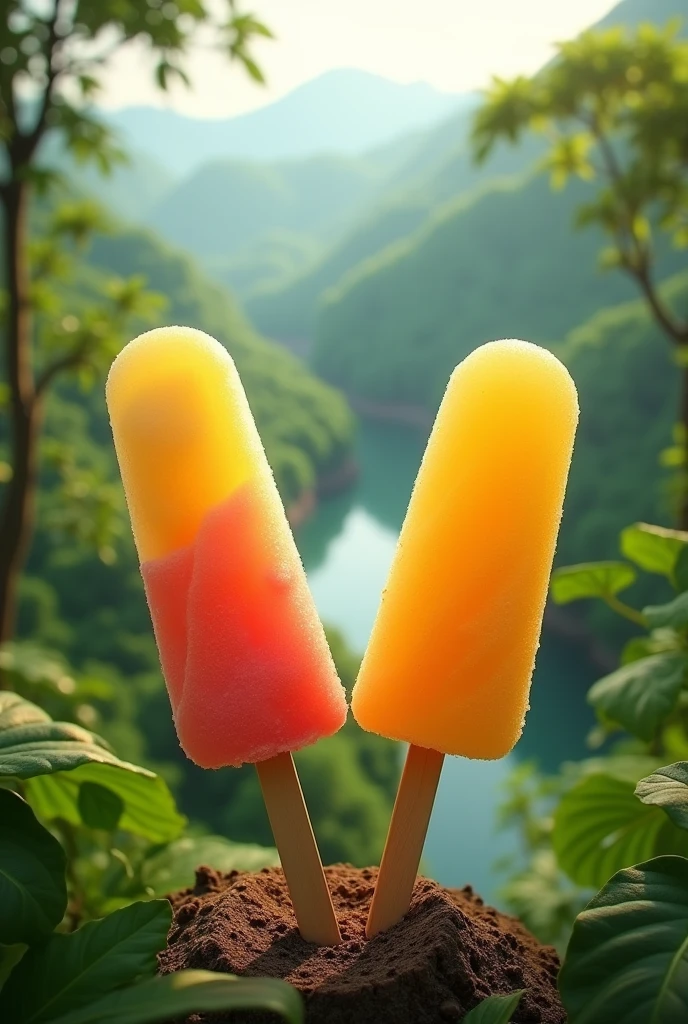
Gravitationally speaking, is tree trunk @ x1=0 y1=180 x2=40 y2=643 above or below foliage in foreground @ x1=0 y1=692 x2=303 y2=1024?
below

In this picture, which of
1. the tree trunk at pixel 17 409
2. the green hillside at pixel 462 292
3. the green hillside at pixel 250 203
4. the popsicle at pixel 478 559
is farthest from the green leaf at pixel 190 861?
the green hillside at pixel 250 203

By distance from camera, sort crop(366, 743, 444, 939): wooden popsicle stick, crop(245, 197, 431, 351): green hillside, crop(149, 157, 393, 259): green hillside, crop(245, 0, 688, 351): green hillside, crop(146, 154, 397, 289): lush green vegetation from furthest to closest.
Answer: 1. crop(149, 157, 393, 259): green hillside
2. crop(146, 154, 397, 289): lush green vegetation
3. crop(245, 197, 431, 351): green hillside
4. crop(245, 0, 688, 351): green hillside
5. crop(366, 743, 444, 939): wooden popsicle stick

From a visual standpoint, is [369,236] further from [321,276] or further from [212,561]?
[212,561]

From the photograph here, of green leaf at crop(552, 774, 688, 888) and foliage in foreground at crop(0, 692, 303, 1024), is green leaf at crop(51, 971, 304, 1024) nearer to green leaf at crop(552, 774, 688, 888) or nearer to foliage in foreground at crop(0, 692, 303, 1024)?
foliage in foreground at crop(0, 692, 303, 1024)

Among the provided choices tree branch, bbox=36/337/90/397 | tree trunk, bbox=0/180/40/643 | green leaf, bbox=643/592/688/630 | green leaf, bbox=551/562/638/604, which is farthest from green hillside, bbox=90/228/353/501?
green leaf, bbox=643/592/688/630

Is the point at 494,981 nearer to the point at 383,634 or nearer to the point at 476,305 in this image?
the point at 383,634

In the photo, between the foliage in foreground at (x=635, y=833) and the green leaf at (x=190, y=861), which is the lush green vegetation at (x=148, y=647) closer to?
the green leaf at (x=190, y=861)
